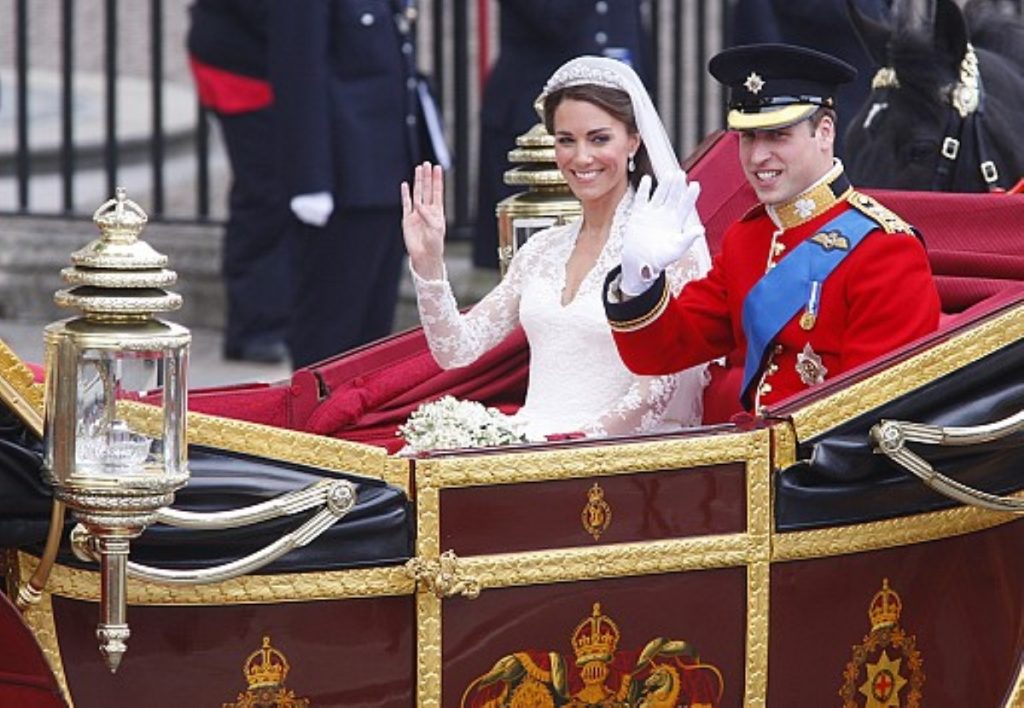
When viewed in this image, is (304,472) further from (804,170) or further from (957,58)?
(957,58)

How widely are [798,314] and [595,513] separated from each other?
0.65 meters

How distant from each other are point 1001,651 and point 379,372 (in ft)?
4.13

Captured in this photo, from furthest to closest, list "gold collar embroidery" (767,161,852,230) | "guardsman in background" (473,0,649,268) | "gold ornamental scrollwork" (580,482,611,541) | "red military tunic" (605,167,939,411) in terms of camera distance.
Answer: "guardsman in background" (473,0,649,268), "gold collar embroidery" (767,161,852,230), "red military tunic" (605,167,939,411), "gold ornamental scrollwork" (580,482,611,541)

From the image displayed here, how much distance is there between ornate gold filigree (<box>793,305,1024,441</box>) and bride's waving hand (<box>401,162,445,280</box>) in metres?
0.81

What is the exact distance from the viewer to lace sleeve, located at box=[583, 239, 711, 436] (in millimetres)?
5066

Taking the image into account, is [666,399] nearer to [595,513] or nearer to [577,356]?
[577,356]

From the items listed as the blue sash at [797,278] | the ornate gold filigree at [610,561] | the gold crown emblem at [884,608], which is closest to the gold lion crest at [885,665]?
the gold crown emblem at [884,608]

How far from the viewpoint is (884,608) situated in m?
4.63

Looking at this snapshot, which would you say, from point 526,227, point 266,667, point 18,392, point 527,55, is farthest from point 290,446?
point 527,55

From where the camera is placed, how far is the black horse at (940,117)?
19.2ft

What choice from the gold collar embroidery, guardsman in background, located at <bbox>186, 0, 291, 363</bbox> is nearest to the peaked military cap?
the gold collar embroidery

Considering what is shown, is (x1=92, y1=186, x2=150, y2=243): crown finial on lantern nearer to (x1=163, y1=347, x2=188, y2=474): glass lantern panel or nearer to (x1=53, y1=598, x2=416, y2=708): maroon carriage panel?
(x1=163, y1=347, x2=188, y2=474): glass lantern panel

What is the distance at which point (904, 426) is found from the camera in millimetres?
4523

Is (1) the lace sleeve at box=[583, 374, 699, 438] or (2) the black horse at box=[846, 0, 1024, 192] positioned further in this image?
(2) the black horse at box=[846, 0, 1024, 192]
